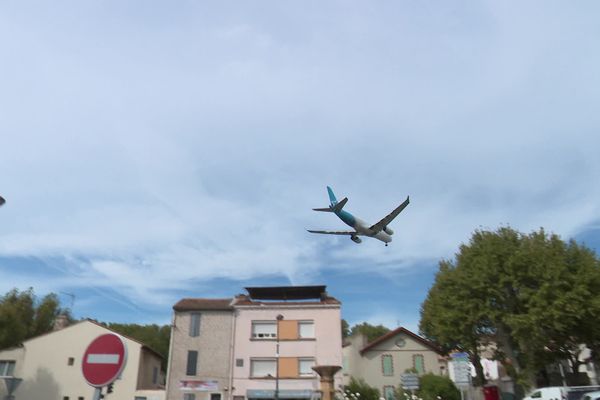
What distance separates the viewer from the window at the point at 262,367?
127 ft

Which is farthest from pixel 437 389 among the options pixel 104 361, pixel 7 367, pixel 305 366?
pixel 104 361

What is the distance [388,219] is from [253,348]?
21.0 meters

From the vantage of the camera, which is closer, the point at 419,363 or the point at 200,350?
the point at 200,350

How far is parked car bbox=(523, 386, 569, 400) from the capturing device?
27.4m

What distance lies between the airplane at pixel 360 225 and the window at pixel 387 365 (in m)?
24.6

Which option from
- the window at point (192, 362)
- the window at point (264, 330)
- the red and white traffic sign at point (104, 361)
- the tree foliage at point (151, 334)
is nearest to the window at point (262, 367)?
the window at point (264, 330)

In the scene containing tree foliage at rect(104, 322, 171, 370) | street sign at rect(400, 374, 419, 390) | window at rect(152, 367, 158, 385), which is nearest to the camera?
street sign at rect(400, 374, 419, 390)

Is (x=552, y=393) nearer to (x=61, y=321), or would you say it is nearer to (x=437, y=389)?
(x=437, y=389)

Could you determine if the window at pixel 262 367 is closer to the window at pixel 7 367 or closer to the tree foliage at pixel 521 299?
the tree foliage at pixel 521 299

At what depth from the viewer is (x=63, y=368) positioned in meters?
37.5

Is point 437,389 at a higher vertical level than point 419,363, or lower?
lower

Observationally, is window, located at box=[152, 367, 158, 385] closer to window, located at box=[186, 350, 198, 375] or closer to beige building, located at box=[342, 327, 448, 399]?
window, located at box=[186, 350, 198, 375]

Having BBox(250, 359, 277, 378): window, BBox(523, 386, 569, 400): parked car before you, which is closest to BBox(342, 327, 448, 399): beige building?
BBox(250, 359, 277, 378): window

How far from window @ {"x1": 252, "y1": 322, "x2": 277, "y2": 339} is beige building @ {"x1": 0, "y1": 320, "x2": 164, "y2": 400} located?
8542 mm
